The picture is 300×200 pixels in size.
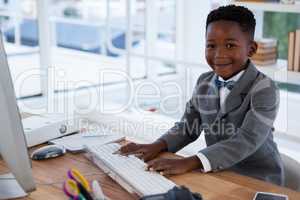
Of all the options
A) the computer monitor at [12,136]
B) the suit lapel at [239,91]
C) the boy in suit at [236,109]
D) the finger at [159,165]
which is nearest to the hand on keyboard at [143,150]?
the boy in suit at [236,109]

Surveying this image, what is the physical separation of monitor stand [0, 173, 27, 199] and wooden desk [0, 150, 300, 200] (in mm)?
37

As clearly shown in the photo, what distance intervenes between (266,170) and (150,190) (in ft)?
1.80

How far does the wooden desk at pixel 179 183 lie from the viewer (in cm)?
115

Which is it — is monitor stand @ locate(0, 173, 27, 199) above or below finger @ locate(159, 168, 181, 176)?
below

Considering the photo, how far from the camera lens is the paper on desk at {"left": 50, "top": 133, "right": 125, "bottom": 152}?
1530mm

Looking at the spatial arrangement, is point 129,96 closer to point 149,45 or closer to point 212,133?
point 149,45

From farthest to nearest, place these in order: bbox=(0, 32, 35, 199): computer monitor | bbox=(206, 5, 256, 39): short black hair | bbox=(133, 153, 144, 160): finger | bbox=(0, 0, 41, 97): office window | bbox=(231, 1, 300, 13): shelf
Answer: bbox=(0, 0, 41, 97): office window → bbox=(231, 1, 300, 13): shelf → bbox=(206, 5, 256, 39): short black hair → bbox=(133, 153, 144, 160): finger → bbox=(0, 32, 35, 199): computer monitor

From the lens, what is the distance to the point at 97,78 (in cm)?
443

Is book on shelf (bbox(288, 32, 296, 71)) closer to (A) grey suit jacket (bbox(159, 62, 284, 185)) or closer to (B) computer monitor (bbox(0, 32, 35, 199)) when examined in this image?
(A) grey suit jacket (bbox(159, 62, 284, 185))

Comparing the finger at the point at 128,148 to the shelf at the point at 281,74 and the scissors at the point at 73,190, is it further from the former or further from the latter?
the shelf at the point at 281,74

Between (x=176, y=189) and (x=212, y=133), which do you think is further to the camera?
(x=212, y=133)

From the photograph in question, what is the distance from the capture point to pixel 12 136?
3.45 feet

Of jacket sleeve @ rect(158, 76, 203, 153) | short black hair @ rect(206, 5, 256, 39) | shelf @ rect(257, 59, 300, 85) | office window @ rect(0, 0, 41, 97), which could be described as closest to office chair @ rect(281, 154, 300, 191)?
jacket sleeve @ rect(158, 76, 203, 153)

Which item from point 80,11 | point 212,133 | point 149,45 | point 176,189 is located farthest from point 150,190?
point 80,11
